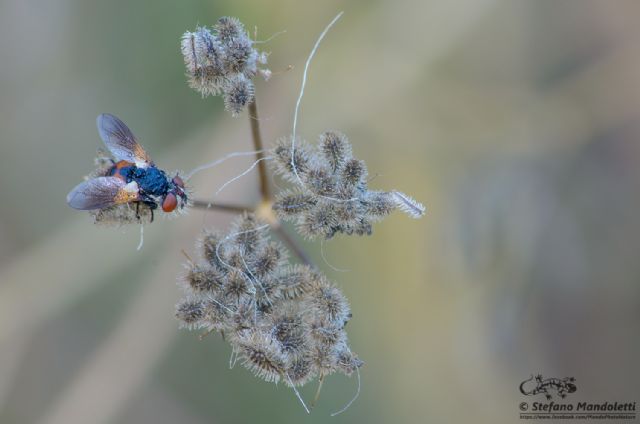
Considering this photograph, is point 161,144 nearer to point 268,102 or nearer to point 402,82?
point 268,102

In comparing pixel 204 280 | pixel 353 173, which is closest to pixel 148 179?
pixel 204 280

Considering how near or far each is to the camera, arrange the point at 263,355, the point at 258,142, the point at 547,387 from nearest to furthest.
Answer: the point at 263,355 → the point at 258,142 → the point at 547,387

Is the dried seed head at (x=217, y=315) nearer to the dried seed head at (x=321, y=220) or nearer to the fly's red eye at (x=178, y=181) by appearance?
the dried seed head at (x=321, y=220)

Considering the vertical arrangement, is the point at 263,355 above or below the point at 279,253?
below

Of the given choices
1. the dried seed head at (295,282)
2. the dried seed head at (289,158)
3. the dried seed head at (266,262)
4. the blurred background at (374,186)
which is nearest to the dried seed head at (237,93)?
the dried seed head at (289,158)

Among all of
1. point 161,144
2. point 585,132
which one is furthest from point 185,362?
point 585,132

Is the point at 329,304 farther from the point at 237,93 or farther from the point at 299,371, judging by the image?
the point at 237,93
